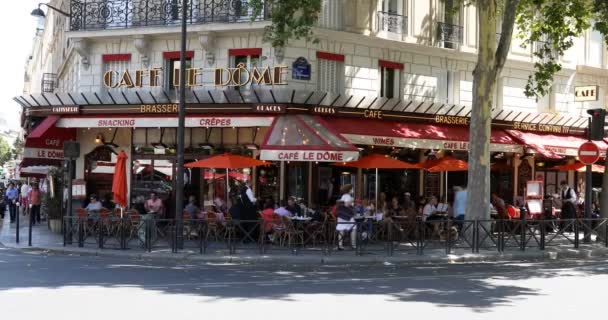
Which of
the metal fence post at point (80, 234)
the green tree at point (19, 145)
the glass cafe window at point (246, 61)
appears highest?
the glass cafe window at point (246, 61)

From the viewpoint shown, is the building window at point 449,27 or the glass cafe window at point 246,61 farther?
the building window at point 449,27

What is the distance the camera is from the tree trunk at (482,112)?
19.1 metres

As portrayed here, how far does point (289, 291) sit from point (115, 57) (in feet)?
47.6

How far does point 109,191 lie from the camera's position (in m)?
25.5

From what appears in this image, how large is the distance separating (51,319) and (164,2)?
16090mm

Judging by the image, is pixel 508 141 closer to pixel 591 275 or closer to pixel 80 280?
pixel 591 275

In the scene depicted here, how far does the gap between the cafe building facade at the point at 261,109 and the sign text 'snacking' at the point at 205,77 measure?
0.10 feet

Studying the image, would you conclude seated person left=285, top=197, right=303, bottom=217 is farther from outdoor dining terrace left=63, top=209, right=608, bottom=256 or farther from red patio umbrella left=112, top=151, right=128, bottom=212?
red patio umbrella left=112, top=151, right=128, bottom=212

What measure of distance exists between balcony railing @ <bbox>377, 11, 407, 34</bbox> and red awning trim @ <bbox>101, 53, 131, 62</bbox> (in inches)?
309

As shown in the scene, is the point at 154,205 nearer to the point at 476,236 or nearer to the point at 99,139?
the point at 99,139

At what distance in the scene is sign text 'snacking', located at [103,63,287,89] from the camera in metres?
22.1

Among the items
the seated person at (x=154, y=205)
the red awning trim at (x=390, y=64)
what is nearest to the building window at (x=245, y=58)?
the red awning trim at (x=390, y=64)

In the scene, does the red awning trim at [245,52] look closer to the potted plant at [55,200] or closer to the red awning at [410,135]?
the red awning at [410,135]

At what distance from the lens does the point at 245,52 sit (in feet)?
73.9
